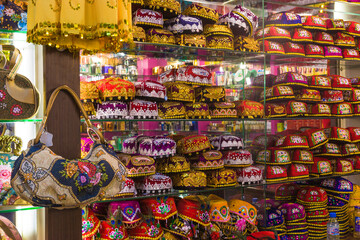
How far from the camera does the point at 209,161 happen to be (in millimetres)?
2920

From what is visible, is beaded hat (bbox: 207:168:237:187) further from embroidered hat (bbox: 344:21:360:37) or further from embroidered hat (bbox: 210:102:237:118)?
embroidered hat (bbox: 344:21:360:37)

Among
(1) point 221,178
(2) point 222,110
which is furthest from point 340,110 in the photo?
(1) point 221,178

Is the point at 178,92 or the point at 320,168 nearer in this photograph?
the point at 178,92

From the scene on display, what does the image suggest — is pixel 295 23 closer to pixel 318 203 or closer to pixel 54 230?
pixel 318 203

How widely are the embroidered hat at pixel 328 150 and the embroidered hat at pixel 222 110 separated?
3.91 ft

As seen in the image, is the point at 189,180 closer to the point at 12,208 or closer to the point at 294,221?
the point at 294,221

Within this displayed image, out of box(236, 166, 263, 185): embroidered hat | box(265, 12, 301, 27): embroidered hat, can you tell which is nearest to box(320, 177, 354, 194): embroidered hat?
box(236, 166, 263, 185): embroidered hat

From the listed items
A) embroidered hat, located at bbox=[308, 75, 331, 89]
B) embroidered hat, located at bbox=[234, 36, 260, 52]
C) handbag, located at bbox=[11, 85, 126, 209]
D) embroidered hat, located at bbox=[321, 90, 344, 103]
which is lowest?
handbag, located at bbox=[11, 85, 126, 209]

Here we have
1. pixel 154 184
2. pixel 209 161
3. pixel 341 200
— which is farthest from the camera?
pixel 341 200

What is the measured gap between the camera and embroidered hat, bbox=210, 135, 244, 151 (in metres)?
3.09

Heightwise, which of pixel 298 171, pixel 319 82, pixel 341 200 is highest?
pixel 319 82

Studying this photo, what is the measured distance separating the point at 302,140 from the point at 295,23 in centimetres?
106

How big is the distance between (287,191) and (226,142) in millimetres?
1167

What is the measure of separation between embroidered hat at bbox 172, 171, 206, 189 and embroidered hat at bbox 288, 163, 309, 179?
1024mm
